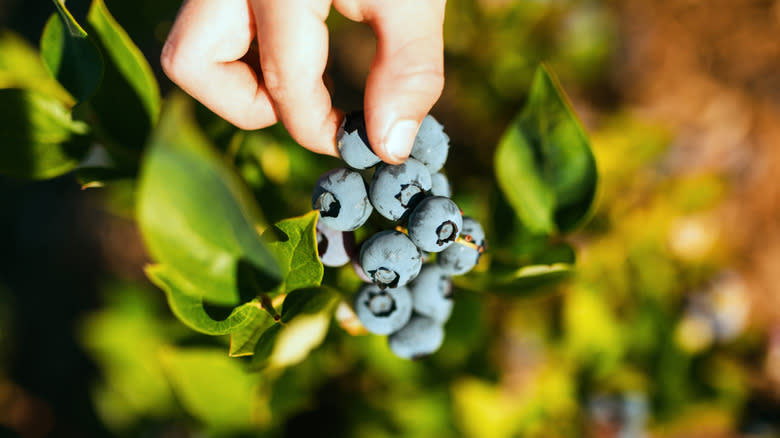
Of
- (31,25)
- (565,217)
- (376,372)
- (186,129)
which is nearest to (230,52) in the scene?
(186,129)

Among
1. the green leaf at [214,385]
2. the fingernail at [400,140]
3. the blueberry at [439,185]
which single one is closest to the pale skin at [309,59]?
the fingernail at [400,140]

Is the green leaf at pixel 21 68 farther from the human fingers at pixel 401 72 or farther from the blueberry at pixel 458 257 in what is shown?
the blueberry at pixel 458 257

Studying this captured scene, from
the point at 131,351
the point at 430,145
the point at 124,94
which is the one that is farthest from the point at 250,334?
the point at 131,351

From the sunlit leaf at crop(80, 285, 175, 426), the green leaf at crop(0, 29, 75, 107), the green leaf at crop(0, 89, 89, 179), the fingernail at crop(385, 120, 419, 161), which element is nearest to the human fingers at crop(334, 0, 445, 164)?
the fingernail at crop(385, 120, 419, 161)

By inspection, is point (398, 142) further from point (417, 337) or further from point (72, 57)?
point (72, 57)

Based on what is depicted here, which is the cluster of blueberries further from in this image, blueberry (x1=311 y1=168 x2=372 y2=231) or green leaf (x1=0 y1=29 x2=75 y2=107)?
green leaf (x1=0 y1=29 x2=75 y2=107)

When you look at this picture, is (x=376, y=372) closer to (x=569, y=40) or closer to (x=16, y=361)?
(x=569, y=40)
